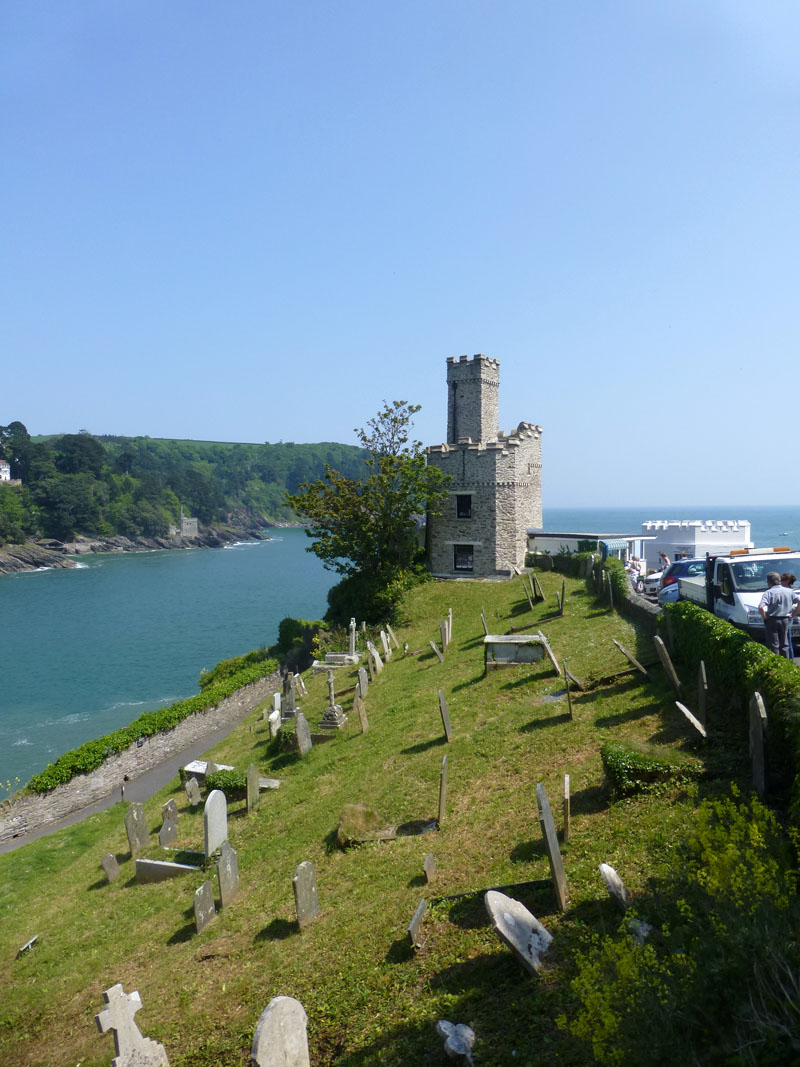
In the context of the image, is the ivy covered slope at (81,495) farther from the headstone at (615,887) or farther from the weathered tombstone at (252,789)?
the headstone at (615,887)

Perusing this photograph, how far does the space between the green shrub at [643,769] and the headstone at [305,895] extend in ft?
15.2

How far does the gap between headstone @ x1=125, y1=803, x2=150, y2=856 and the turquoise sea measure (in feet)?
52.3

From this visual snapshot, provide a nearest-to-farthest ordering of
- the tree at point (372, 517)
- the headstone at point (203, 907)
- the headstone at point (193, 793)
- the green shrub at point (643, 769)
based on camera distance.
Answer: the green shrub at point (643, 769) → the headstone at point (203, 907) → the headstone at point (193, 793) → the tree at point (372, 517)

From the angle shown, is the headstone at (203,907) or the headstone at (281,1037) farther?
the headstone at (203,907)

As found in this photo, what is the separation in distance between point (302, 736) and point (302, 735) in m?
0.03

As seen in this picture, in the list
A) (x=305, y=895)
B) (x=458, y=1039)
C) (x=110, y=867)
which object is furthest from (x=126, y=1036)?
(x=110, y=867)

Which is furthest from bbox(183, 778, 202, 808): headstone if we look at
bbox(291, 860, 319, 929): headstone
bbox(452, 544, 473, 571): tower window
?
bbox(452, 544, 473, 571): tower window

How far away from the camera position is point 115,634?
62.4 meters

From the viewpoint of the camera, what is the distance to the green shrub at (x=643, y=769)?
9320 mm

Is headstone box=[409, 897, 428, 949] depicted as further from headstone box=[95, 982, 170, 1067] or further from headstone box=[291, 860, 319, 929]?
headstone box=[95, 982, 170, 1067]

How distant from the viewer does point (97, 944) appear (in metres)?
11.9

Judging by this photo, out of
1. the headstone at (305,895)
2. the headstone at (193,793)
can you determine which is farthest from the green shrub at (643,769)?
the headstone at (193,793)

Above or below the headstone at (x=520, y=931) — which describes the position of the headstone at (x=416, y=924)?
below

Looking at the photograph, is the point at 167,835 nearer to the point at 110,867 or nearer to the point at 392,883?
the point at 110,867
